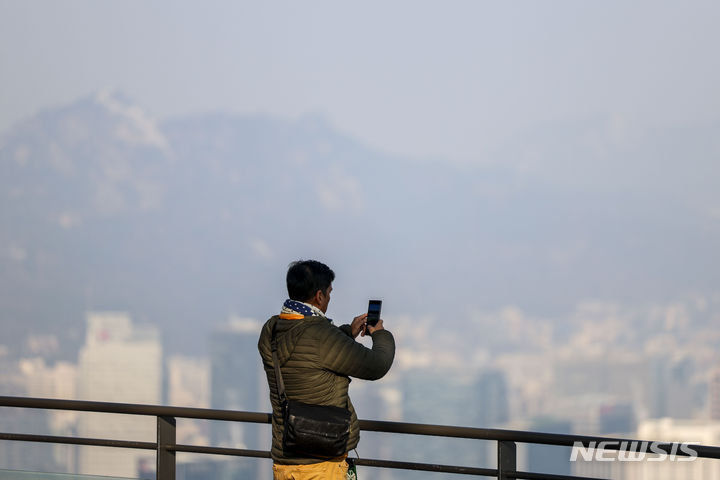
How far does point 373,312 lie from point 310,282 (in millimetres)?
285

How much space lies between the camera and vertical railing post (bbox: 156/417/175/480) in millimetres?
5211

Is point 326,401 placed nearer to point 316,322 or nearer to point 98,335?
point 316,322

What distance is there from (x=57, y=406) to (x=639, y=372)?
349ft

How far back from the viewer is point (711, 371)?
99.5m

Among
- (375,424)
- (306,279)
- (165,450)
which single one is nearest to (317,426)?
(306,279)

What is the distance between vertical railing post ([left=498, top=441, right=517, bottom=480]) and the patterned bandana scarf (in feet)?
3.44

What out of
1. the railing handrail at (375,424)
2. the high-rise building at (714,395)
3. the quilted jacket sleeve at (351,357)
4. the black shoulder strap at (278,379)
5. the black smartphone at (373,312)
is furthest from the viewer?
the high-rise building at (714,395)

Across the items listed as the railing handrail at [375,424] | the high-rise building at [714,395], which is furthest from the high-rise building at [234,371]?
the railing handrail at [375,424]

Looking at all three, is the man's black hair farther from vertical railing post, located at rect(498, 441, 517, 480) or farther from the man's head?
vertical railing post, located at rect(498, 441, 517, 480)

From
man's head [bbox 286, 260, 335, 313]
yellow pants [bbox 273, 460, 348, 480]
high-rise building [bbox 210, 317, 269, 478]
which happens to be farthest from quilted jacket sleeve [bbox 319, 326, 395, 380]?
high-rise building [bbox 210, 317, 269, 478]

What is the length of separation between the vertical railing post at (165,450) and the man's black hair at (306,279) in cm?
161

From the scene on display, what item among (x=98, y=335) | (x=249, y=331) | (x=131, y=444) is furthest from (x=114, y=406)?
(x=98, y=335)

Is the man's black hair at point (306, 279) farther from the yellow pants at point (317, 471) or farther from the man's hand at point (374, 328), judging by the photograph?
the yellow pants at point (317, 471)

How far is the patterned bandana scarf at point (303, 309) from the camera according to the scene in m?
3.87
